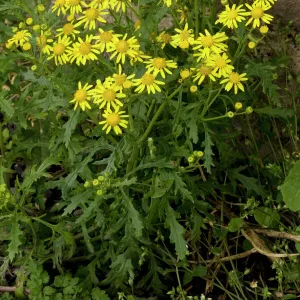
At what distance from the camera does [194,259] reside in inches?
115

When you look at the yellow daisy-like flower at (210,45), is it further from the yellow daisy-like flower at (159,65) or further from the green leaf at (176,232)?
the green leaf at (176,232)

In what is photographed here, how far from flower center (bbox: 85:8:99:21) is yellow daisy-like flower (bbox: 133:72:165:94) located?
36cm

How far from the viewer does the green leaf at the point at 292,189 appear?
238 centimetres

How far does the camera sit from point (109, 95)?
2.16 meters

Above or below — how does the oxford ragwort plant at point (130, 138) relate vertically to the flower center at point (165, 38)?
below

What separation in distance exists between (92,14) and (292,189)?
3.63 feet

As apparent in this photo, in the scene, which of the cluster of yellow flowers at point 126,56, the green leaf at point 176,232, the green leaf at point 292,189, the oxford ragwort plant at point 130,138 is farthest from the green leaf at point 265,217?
the cluster of yellow flowers at point 126,56

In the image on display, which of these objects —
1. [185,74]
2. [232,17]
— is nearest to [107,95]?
[185,74]

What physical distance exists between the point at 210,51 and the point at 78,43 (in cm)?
53

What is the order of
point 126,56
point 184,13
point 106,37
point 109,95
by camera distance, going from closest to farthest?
point 109,95 < point 106,37 < point 126,56 < point 184,13

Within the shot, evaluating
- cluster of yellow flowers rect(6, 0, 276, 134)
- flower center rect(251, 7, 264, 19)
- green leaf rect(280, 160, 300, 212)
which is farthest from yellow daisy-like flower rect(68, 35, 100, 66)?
green leaf rect(280, 160, 300, 212)

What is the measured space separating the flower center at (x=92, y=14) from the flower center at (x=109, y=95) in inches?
14.2

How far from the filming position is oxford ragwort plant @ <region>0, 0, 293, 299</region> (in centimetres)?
226

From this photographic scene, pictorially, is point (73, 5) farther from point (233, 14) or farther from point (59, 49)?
point (233, 14)
